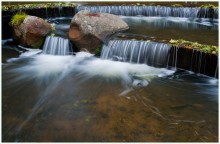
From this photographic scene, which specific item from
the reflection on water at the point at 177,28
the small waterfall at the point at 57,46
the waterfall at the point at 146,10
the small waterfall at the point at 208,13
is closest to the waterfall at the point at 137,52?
the small waterfall at the point at 57,46

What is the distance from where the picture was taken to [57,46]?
1088 cm

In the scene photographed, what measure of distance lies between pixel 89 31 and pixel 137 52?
1765mm

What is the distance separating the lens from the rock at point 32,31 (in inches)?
436

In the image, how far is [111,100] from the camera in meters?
7.44

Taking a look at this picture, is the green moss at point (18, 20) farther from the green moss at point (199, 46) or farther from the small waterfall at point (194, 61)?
the small waterfall at point (194, 61)

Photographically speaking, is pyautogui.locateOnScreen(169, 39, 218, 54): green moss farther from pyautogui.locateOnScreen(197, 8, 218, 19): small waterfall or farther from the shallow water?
pyautogui.locateOnScreen(197, 8, 218, 19): small waterfall

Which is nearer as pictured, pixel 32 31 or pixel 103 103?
pixel 103 103

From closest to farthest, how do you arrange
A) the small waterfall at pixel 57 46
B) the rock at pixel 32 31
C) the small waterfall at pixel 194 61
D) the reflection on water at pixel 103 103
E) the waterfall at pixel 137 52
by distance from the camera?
the reflection on water at pixel 103 103, the small waterfall at pixel 194 61, the waterfall at pixel 137 52, the small waterfall at pixel 57 46, the rock at pixel 32 31

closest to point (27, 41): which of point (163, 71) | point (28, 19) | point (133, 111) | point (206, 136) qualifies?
point (28, 19)

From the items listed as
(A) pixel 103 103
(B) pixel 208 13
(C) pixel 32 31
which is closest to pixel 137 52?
(A) pixel 103 103

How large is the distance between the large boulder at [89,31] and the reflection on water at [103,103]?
676 mm

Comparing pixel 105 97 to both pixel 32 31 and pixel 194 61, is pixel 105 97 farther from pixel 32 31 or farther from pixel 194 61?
pixel 32 31

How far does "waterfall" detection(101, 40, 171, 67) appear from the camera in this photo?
9539 millimetres

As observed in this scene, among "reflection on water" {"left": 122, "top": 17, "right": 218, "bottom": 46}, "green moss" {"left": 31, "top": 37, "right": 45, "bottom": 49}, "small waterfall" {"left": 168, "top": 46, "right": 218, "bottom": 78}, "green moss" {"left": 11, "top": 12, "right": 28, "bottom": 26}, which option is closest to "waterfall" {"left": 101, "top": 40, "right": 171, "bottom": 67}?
"small waterfall" {"left": 168, "top": 46, "right": 218, "bottom": 78}
